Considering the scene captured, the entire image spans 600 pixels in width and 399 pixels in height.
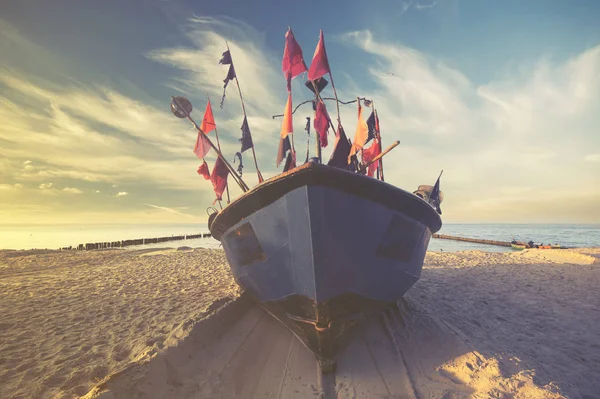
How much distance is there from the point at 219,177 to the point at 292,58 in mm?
4094

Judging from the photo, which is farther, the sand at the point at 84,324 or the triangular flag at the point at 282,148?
the triangular flag at the point at 282,148

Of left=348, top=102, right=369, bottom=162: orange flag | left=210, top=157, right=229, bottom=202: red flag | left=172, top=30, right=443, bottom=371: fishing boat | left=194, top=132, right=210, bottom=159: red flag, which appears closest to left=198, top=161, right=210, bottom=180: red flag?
left=194, top=132, right=210, bottom=159: red flag

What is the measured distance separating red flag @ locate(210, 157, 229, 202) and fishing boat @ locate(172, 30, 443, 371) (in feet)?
11.9

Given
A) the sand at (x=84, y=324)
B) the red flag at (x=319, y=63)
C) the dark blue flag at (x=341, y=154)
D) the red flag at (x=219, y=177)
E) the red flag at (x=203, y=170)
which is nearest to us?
the sand at (x=84, y=324)

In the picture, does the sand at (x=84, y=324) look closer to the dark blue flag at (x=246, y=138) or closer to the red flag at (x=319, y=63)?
the dark blue flag at (x=246, y=138)

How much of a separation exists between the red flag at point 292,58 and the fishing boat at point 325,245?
4512 mm

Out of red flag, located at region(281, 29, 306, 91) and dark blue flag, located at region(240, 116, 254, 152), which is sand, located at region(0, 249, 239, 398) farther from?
red flag, located at region(281, 29, 306, 91)

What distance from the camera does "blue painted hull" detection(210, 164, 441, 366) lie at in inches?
155

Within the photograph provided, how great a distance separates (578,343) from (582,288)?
5.40 meters

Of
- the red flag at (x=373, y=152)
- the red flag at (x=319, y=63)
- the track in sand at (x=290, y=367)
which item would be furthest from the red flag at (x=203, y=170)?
the red flag at (x=373, y=152)

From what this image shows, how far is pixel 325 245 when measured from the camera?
3945 mm

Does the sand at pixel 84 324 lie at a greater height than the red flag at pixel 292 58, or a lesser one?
lesser

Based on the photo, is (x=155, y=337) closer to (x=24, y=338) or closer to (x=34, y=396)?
(x=34, y=396)

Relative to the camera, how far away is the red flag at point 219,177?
839 cm
